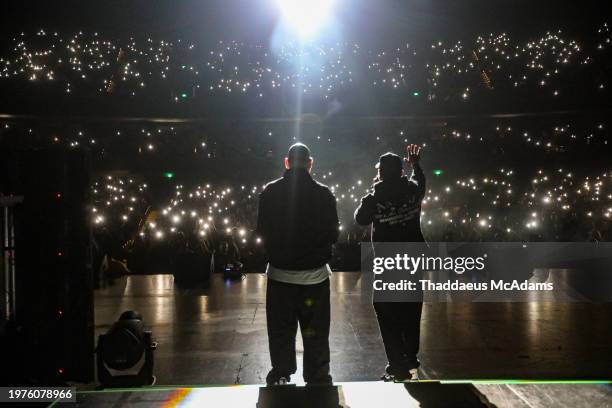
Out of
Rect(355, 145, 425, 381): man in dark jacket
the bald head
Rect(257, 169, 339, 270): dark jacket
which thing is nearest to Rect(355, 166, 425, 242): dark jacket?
Rect(355, 145, 425, 381): man in dark jacket

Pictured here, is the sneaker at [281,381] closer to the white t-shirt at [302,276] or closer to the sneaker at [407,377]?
the white t-shirt at [302,276]

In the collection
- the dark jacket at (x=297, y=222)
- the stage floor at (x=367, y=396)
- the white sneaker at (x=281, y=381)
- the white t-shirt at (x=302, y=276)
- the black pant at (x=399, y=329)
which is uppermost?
the dark jacket at (x=297, y=222)

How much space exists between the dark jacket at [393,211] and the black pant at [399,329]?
61cm

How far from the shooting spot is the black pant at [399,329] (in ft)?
15.0

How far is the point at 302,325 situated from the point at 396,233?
4.10 ft

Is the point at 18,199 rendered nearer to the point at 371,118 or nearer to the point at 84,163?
the point at 84,163

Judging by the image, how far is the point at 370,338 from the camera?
6.15 metres

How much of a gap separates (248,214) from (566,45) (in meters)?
10.9

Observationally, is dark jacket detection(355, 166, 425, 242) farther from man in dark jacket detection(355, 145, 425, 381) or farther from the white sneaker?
the white sneaker

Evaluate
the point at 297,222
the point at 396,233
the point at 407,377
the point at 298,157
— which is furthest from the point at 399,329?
the point at 298,157

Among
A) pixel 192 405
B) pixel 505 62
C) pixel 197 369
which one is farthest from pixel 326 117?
pixel 505 62

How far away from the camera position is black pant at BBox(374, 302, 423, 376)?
4.56 metres

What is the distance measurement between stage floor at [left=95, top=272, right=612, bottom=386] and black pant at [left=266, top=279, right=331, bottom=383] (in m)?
0.88

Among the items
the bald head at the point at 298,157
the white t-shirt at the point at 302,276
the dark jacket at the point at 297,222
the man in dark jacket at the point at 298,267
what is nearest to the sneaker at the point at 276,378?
the man in dark jacket at the point at 298,267
